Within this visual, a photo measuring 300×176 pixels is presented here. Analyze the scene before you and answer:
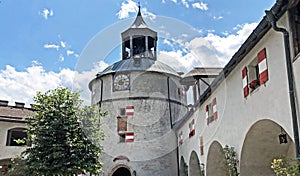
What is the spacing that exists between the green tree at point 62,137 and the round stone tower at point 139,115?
355 inches

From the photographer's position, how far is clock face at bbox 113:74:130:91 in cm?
2825

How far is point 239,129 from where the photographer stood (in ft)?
35.7

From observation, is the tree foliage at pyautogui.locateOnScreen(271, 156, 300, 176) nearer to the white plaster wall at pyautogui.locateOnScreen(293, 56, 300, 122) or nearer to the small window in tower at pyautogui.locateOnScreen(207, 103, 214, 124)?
the white plaster wall at pyautogui.locateOnScreen(293, 56, 300, 122)

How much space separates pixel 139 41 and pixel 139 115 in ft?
27.8

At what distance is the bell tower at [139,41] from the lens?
3159 centimetres

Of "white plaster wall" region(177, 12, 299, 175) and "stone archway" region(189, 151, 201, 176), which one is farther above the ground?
"white plaster wall" region(177, 12, 299, 175)

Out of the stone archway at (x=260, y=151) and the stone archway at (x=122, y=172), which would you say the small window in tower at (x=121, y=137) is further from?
the stone archway at (x=260, y=151)

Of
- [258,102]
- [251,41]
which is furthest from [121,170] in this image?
[251,41]

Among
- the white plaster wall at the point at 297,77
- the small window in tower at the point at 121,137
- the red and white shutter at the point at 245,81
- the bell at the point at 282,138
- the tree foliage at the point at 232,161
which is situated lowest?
the tree foliage at the point at 232,161

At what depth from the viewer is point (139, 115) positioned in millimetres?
27453

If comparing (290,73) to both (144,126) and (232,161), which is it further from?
(144,126)

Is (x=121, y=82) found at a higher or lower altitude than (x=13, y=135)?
higher

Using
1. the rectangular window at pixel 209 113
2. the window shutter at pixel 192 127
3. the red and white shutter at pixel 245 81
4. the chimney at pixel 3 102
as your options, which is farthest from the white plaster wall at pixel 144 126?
the red and white shutter at pixel 245 81

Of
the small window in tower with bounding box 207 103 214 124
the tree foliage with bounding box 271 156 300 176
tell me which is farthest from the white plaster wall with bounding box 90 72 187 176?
the tree foliage with bounding box 271 156 300 176
